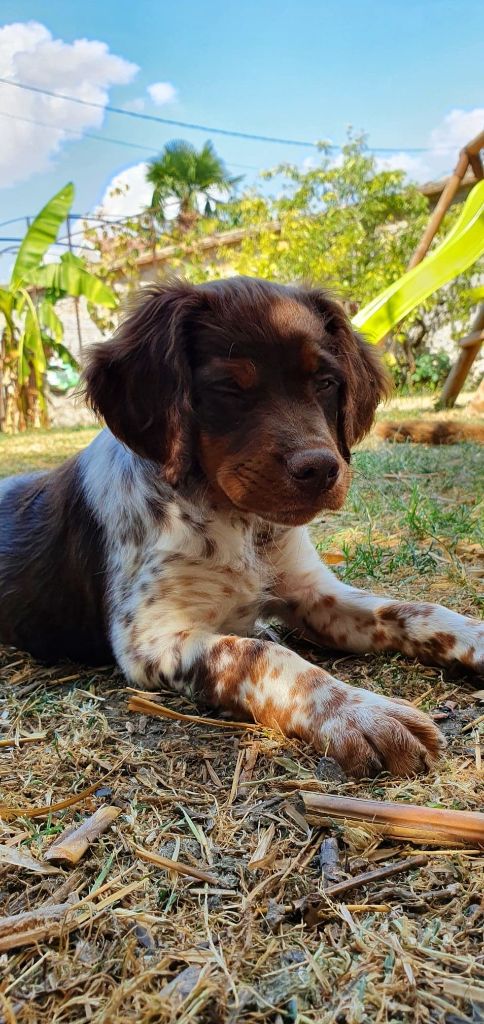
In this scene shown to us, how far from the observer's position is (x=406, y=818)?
1465 mm

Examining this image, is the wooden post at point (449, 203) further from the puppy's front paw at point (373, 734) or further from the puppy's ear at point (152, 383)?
the puppy's front paw at point (373, 734)

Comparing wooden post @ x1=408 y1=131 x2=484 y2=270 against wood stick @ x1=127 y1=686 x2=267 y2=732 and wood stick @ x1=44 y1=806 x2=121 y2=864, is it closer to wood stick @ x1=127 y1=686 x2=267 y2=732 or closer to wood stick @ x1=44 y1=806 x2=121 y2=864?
wood stick @ x1=127 y1=686 x2=267 y2=732

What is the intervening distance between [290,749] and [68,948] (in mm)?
752

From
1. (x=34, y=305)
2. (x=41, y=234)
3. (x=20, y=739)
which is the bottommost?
(x=20, y=739)

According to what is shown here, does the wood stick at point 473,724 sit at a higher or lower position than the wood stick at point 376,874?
lower

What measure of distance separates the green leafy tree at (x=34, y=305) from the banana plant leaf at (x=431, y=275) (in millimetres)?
7868

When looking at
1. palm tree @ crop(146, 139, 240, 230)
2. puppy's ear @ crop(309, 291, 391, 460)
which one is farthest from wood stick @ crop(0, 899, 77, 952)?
palm tree @ crop(146, 139, 240, 230)

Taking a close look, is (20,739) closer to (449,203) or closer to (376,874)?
(376,874)

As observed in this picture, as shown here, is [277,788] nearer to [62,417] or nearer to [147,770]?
[147,770]

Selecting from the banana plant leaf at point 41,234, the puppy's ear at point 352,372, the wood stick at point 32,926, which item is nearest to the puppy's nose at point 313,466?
the puppy's ear at point 352,372

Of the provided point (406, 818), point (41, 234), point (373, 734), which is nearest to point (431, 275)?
point (373, 734)

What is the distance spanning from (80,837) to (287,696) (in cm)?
63

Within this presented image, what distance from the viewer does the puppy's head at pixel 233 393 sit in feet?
7.01

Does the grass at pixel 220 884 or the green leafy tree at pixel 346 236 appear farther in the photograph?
the green leafy tree at pixel 346 236
